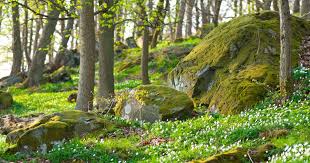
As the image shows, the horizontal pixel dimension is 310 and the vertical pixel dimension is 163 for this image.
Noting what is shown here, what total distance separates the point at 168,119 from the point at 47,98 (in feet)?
46.1

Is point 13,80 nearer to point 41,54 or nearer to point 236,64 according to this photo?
point 41,54

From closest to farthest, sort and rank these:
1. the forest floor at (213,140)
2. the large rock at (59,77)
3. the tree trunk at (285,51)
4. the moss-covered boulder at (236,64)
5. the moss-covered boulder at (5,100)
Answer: the forest floor at (213,140) → the tree trunk at (285,51) → the moss-covered boulder at (236,64) → the moss-covered boulder at (5,100) → the large rock at (59,77)

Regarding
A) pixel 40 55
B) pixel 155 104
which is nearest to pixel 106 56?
pixel 155 104

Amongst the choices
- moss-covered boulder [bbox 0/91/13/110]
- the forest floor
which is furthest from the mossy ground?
moss-covered boulder [bbox 0/91/13/110]

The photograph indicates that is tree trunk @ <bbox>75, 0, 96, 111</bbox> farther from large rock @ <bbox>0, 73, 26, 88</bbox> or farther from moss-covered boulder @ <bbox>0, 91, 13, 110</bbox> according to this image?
large rock @ <bbox>0, 73, 26, 88</bbox>

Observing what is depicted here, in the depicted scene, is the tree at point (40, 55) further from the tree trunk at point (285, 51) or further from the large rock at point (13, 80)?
the tree trunk at point (285, 51)

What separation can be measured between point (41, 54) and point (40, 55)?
13cm

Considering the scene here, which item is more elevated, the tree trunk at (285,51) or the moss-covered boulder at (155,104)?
the tree trunk at (285,51)

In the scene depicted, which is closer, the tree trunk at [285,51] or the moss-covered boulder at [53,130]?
the moss-covered boulder at [53,130]

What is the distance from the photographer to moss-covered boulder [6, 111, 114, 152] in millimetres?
12539

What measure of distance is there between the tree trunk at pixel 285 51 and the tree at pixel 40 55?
19589 mm

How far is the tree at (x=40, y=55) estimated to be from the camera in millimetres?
30609

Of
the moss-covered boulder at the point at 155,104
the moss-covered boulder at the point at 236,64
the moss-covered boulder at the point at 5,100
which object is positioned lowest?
the moss-covered boulder at the point at 5,100

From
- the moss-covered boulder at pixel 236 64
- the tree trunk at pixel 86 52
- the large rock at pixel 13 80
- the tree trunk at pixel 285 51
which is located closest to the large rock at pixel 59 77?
the large rock at pixel 13 80
